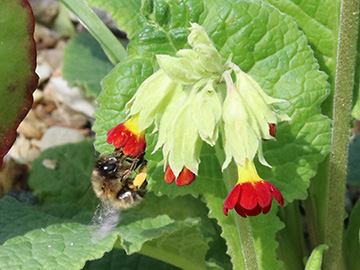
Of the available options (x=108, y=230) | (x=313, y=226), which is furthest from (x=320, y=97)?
(x=108, y=230)

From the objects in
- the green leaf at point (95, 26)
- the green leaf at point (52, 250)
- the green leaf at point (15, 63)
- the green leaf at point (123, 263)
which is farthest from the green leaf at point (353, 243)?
the green leaf at point (15, 63)

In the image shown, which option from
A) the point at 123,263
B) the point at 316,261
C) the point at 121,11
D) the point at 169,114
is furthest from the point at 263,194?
the point at 121,11

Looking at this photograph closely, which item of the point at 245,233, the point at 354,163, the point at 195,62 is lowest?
the point at 354,163

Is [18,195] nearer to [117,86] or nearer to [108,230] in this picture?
[108,230]

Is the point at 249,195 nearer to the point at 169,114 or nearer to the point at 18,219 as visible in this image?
the point at 169,114

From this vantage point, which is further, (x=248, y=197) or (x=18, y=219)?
(x=18, y=219)

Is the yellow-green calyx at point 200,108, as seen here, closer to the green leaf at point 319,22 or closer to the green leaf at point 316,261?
the green leaf at point 316,261

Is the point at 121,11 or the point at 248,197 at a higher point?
the point at 121,11

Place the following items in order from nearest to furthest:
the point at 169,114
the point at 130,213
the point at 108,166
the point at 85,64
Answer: the point at 169,114
the point at 108,166
the point at 130,213
the point at 85,64
